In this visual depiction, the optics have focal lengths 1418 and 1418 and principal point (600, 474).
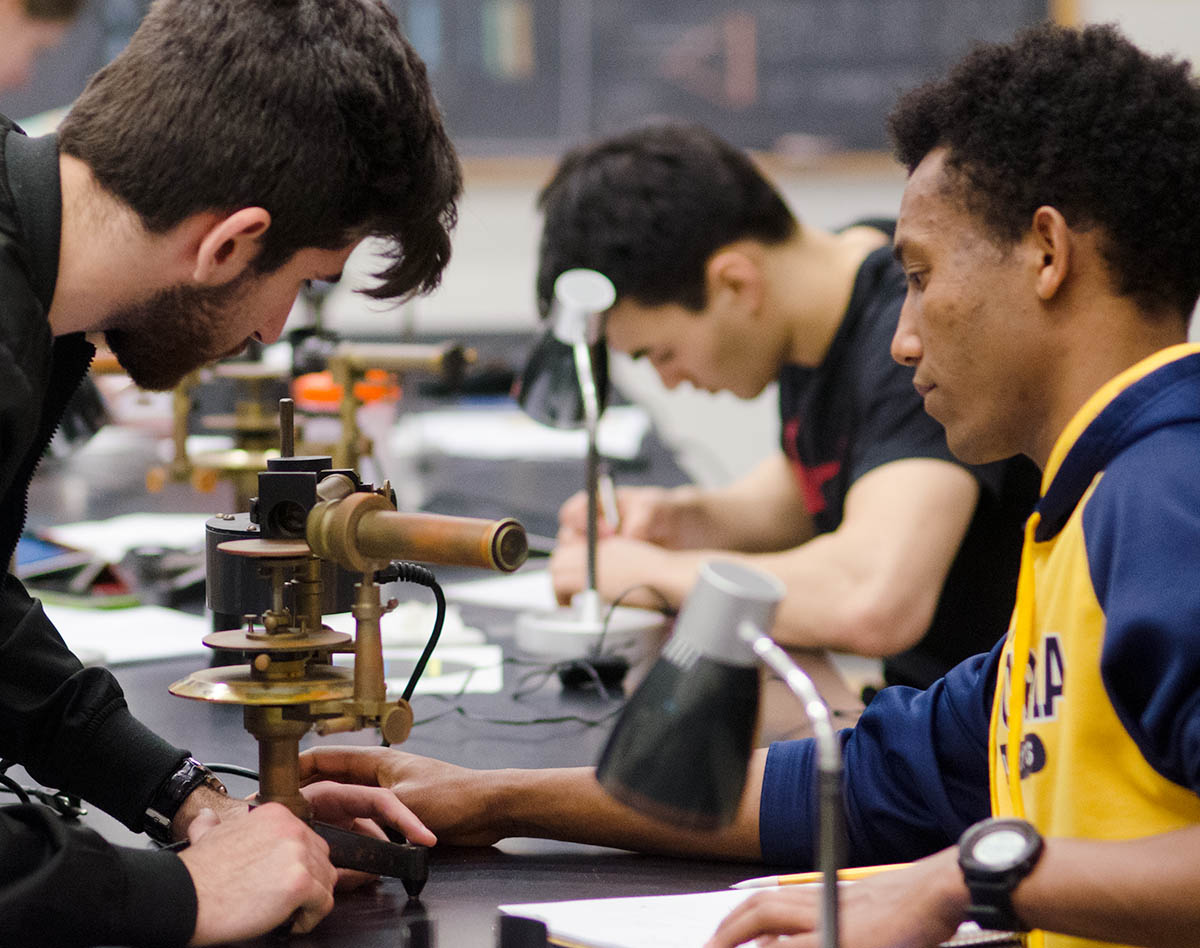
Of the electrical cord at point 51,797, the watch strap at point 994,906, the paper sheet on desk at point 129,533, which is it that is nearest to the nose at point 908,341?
the watch strap at point 994,906

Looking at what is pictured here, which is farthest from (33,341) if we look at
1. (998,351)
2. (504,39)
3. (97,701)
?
(504,39)

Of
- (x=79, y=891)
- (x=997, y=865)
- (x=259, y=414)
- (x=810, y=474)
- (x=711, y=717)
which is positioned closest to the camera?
(x=711, y=717)

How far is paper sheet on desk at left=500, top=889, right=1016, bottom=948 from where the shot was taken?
0.90m

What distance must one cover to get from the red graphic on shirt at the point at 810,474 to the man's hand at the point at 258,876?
4.75 ft

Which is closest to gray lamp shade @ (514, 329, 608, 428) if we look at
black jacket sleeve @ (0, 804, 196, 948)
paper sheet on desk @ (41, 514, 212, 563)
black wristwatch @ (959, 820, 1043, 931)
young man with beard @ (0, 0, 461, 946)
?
paper sheet on desk @ (41, 514, 212, 563)

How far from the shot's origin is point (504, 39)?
4930 mm

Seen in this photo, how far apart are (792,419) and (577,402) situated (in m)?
0.54

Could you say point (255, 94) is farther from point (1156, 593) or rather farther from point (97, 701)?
point (1156, 593)

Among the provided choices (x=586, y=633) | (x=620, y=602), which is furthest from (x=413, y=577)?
(x=620, y=602)

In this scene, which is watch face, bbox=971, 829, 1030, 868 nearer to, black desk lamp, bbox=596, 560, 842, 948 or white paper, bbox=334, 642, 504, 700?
black desk lamp, bbox=596, 560, 842, 948

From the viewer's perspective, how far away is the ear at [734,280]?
2262 mm

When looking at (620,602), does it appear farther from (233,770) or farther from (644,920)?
(644,920)

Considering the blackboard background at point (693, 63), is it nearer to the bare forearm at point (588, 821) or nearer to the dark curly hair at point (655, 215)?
the dark curly hair at point (655, 215)

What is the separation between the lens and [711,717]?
65 centimetres
